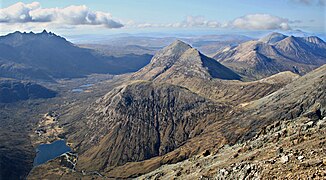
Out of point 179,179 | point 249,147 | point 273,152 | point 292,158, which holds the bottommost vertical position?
point 179,179

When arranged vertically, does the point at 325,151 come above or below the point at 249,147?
above

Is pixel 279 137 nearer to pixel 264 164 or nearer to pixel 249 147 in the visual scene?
pixel 249 147

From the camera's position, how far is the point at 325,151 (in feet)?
216

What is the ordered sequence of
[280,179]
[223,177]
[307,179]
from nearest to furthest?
[307,179] → [280,179] → [223,177]

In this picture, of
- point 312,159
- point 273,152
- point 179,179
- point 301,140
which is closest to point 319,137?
point 301,140

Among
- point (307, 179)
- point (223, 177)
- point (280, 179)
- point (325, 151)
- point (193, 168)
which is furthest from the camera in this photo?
point (193, 168)

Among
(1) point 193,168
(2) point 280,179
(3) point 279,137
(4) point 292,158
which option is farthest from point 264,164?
(1) point 193,168

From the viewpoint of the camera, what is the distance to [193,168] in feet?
382

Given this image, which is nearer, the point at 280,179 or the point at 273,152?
the point at 280,179

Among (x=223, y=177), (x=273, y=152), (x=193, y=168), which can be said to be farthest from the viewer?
(x=193, y=168)

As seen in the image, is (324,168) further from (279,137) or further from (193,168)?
(193,168)

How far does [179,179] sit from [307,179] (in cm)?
6293

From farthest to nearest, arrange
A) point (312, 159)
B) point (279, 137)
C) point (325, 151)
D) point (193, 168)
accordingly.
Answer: point (193, 168), point (279, 137), point (325, 151), point (312, 159)

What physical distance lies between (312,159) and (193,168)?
59.1 m
